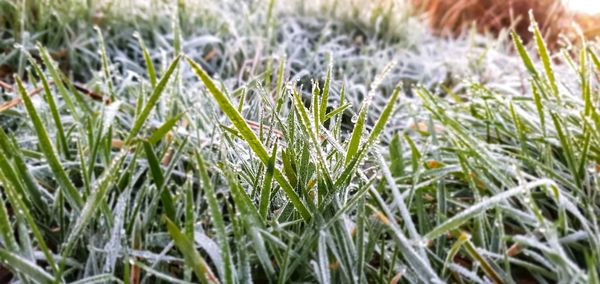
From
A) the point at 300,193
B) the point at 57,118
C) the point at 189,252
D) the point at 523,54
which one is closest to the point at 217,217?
the point at 189,252

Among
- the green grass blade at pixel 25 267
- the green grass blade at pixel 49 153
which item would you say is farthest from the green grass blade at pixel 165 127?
the green grass blade at pixel 25 267

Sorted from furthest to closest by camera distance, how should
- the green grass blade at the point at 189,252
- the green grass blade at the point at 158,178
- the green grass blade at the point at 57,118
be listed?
the green grass blade at the point at 57,118 < the green grass blade at the point at 158,178 < the green grass blade at the point at 189,252

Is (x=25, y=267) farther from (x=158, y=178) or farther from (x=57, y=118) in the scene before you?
(x=57, y=118)

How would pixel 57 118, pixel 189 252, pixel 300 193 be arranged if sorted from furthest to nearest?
pixel 57 118, pixel 300 193, pixel 189 252

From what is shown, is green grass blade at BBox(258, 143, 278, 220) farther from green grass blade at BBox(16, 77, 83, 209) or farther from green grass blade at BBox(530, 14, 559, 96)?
green grass blade at BBox(530, 14, 559, 96)

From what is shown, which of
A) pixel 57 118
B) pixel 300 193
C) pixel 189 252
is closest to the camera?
pixel 189 252

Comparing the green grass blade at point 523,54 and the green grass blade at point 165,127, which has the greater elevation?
the green grass blade at point 523,54

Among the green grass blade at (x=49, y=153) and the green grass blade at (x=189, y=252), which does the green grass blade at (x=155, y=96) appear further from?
the green grass blade at (x=189, y=252)

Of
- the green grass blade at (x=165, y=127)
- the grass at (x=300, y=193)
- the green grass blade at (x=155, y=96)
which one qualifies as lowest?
the grass at (x=300, y=193)

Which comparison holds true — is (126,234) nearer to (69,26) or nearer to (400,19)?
(69,26)

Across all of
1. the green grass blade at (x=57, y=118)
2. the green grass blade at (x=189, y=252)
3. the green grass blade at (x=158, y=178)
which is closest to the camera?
the green grass blade at (x=189, y=252)

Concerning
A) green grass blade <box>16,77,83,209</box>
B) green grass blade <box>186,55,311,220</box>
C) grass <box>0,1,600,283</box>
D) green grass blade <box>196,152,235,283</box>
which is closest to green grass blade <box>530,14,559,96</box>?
grass <box>0,1,600,283</box>
